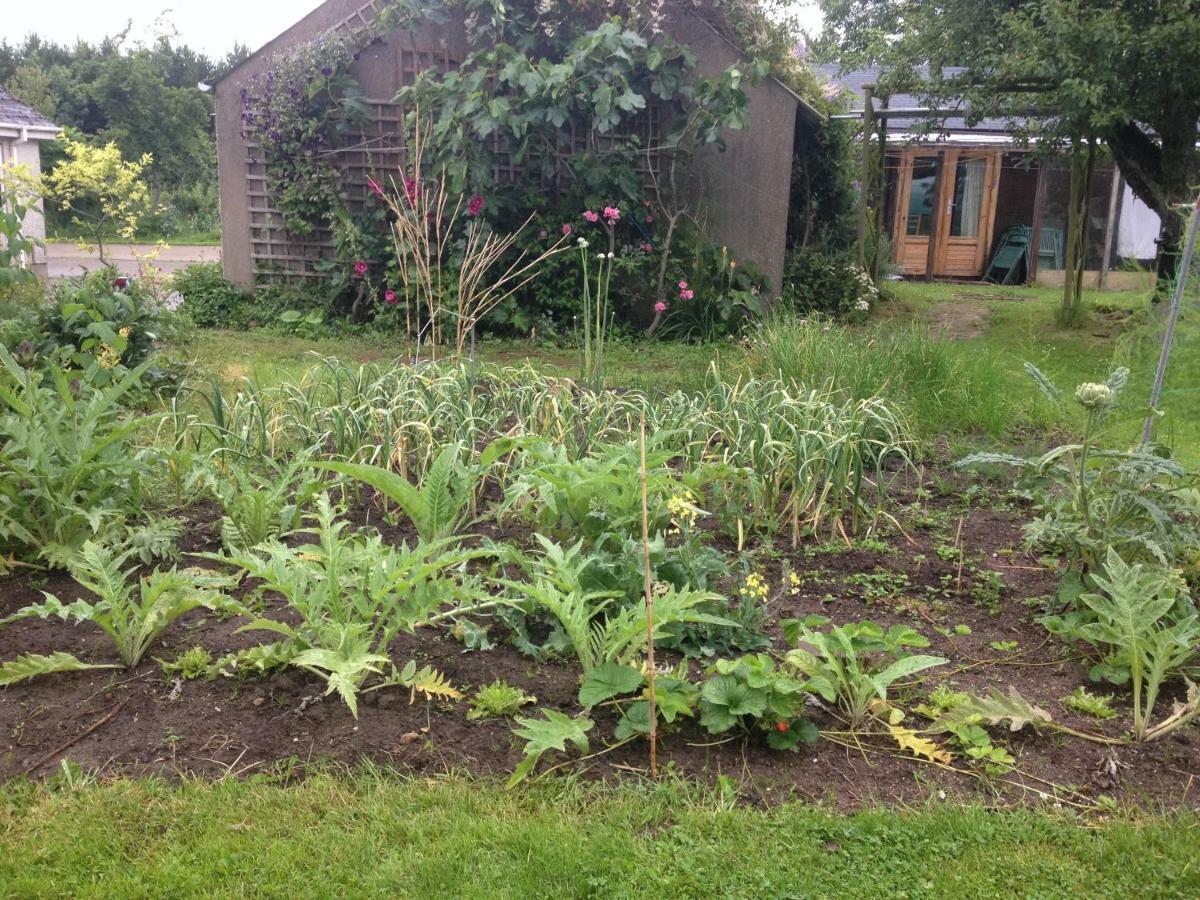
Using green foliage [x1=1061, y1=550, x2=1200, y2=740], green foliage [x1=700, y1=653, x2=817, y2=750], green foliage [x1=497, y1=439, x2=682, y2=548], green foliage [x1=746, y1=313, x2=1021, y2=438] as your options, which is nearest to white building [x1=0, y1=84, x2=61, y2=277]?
green foliage [x1=746, y1=313, x2=1021, y2=438]

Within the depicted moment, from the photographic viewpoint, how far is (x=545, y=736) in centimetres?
235

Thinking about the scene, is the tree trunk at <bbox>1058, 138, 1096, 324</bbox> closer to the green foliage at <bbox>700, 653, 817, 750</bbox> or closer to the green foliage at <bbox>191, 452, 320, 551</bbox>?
the green foliage at <bbox>191, 452, 320, 551</bbox>

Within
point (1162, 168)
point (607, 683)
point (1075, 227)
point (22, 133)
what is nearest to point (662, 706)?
point (607, 683)

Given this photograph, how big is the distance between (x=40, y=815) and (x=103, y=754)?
23cm

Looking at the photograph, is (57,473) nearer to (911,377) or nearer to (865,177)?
(911,377)

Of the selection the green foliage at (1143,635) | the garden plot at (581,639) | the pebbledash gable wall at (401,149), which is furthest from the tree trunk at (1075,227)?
the green foliage at (1143,635)

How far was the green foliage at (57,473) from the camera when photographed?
3.25m

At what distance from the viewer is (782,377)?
5457 mm

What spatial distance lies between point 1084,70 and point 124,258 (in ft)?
58.3

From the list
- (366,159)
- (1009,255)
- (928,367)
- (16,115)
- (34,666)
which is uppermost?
(16,115)

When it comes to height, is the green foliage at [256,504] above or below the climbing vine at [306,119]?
below

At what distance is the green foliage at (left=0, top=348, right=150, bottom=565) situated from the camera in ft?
10.7

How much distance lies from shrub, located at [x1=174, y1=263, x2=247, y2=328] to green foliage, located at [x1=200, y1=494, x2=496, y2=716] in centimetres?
780

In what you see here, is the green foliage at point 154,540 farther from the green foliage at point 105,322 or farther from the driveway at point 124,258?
the driveway at point 124,258
